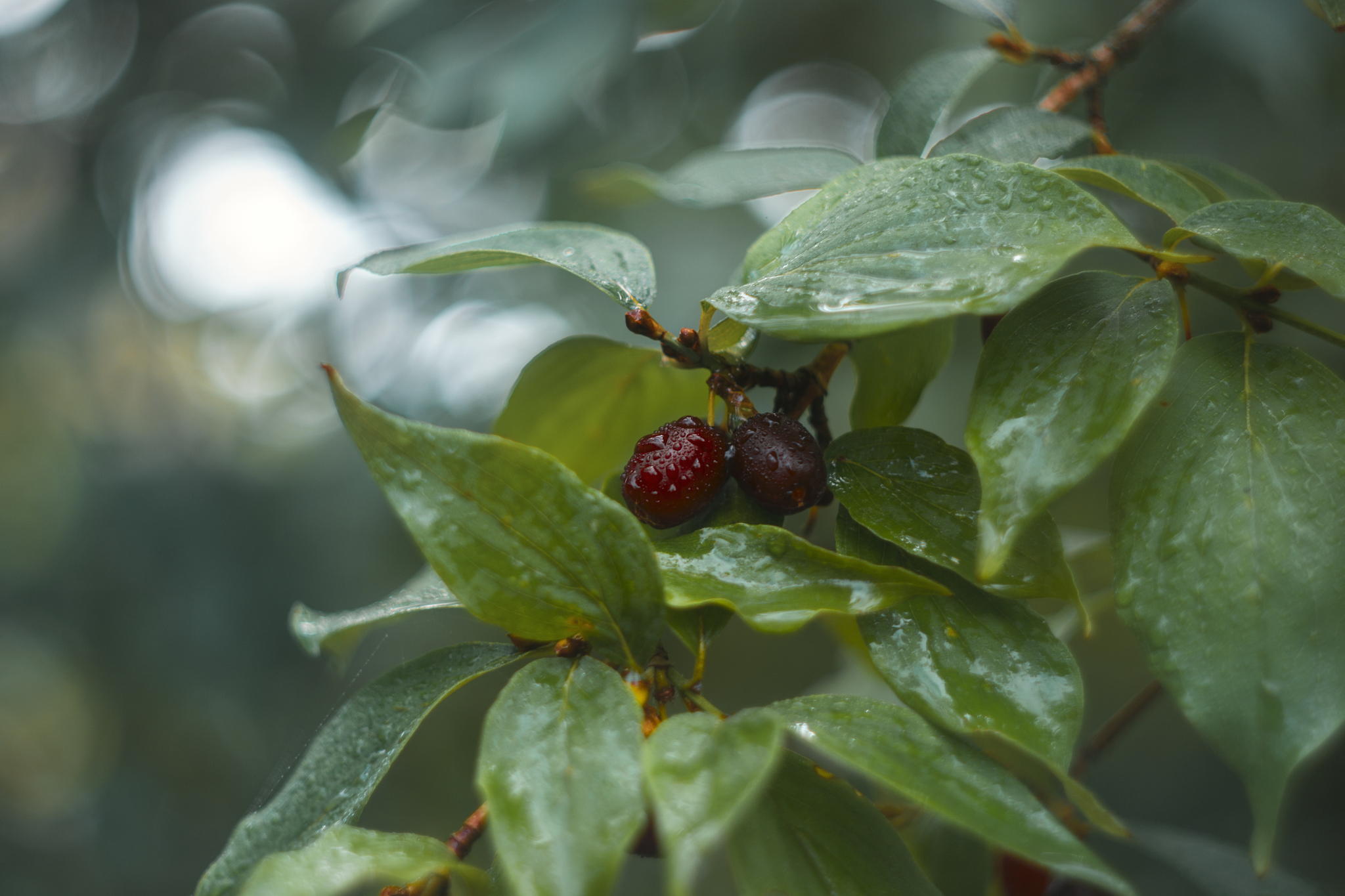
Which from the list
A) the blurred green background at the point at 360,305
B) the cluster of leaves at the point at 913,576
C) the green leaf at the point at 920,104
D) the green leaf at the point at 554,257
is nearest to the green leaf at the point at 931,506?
the cluster of leaves at the point at 913,576

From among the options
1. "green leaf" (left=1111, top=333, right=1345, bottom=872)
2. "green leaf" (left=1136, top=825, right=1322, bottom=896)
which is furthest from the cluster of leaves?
"green leaf" (left=1136, top=825, right=1322, bottom=896)

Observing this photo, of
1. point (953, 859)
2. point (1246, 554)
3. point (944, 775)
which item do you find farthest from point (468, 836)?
point (953, 859)

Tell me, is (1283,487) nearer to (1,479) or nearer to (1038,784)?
(1038,784)

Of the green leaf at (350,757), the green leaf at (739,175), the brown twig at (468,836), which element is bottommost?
the brown twig at (468,836)

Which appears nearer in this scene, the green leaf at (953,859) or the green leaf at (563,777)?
the green leaf at (563,777)

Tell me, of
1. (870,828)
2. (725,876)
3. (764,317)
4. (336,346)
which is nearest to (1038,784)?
(870,828)

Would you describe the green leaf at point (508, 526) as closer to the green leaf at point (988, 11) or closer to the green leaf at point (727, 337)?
the green leaf at point (727, 337)

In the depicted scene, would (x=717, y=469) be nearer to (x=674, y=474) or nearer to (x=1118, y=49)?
(x=674, y=474)
